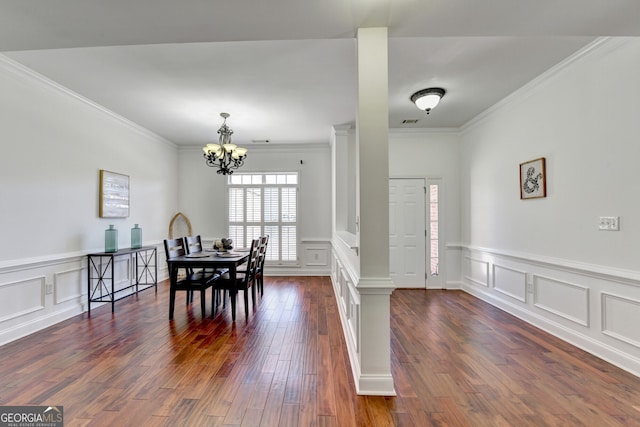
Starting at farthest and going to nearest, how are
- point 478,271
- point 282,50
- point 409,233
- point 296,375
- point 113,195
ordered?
point 409,233, point 478,271, point 113,195, point 282,50, point 296,375

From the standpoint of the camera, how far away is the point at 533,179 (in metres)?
3.28

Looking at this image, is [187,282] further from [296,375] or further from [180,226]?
[180,226]

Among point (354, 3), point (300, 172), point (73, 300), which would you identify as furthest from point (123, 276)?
point (354, 3)

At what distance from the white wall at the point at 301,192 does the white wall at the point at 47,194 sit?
167 cm

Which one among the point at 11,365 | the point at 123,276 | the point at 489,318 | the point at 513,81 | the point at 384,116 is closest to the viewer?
the point at 384,116

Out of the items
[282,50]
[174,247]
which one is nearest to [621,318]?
[282,50]

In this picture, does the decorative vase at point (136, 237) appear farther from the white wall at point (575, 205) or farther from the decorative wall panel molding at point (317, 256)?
the white wall at point (575, 205)

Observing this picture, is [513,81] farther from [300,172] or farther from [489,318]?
[300,172]

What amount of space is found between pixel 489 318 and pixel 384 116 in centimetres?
295

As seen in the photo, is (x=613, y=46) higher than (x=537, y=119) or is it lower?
higher

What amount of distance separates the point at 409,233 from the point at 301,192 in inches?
93.1

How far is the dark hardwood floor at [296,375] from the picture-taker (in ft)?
5.84

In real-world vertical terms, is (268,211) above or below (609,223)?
above

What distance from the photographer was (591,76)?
8.52ft
